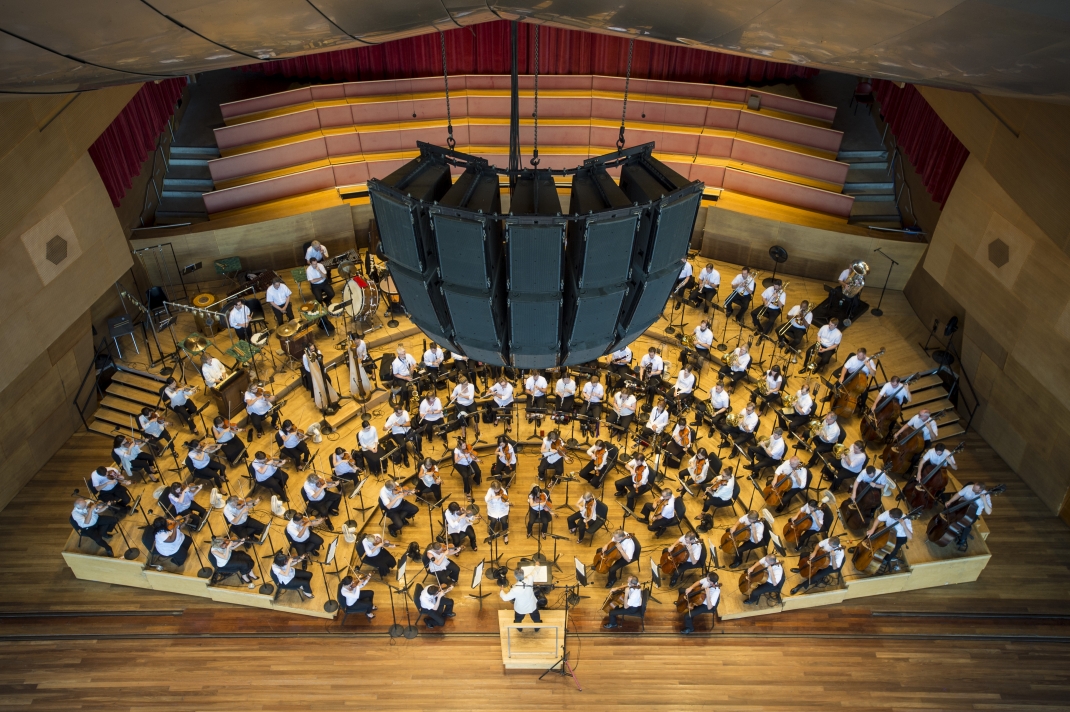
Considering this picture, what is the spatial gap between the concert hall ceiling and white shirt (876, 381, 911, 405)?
281 inches

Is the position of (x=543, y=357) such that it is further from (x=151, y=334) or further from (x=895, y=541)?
(x=151, y=334)

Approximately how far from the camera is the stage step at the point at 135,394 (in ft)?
44.8

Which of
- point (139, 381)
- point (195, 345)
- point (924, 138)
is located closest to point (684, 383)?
point (924, 138)

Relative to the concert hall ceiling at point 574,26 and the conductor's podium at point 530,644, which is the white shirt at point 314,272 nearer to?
the conductor's podium at point 530,644

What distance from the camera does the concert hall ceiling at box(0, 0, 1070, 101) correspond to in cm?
487

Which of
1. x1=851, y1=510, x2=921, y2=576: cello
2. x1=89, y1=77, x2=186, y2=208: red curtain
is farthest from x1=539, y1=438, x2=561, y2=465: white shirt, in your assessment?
x1=89, y1=77, x2=186, y2=208: red curtain

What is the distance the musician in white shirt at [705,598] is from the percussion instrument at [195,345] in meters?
8.37

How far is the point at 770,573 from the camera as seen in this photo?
10945mm

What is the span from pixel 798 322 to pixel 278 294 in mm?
8993

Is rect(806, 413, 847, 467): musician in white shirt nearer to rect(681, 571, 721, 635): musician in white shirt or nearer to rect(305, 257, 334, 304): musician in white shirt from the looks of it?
→ rect(681, 571, 721, 635): musician in white shirt

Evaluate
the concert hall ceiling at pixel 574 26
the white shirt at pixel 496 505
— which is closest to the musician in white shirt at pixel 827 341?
the white shirt at pixel 496 505

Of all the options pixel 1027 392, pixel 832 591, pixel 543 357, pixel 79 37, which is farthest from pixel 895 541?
pixel 79 37

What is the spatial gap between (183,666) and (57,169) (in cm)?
729

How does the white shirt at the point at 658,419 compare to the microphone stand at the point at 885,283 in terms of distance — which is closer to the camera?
the white shirt at the point at 658,419
